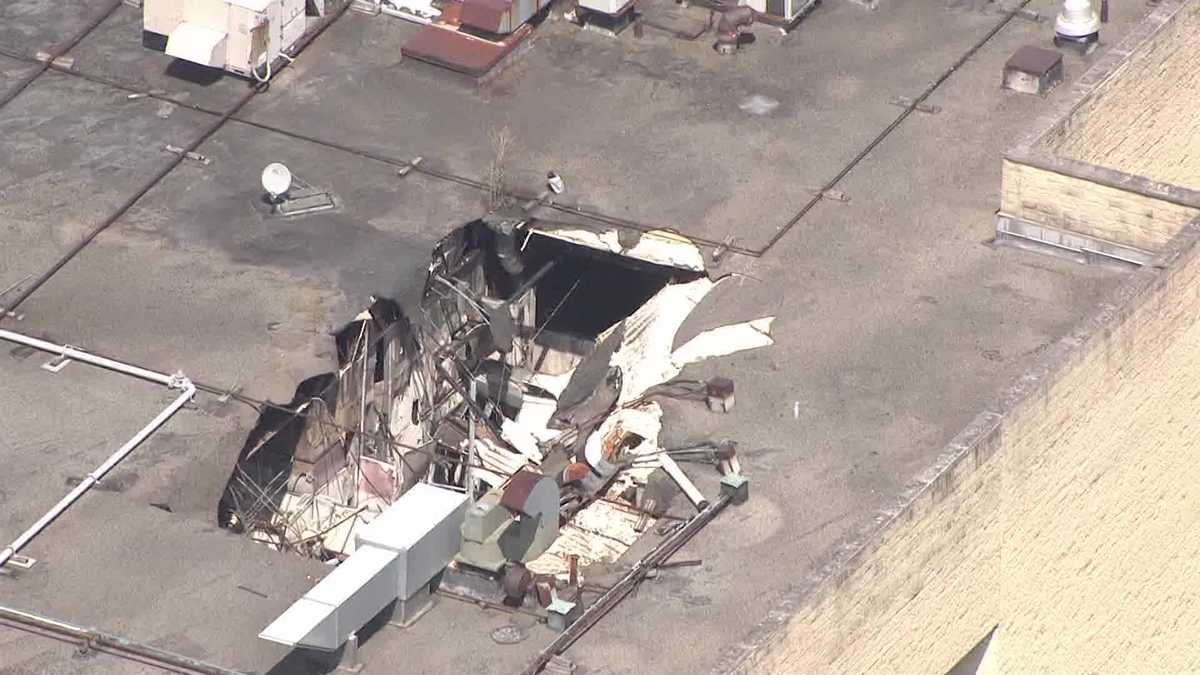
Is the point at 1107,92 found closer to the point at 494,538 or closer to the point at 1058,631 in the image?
the point at 1058,631

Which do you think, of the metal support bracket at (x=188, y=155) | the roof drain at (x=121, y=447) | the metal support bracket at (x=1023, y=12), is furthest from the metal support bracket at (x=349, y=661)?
the metal support bracket at (x=1023, y=12)

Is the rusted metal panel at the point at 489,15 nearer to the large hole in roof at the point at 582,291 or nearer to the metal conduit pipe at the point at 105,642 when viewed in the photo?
the large hole in roof at the point at 582,291

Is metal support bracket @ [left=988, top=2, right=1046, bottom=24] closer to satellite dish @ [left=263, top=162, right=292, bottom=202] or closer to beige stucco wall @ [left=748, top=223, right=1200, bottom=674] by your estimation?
beige stucco wall @ [left=748, top=223, right=1200, bottom=674]

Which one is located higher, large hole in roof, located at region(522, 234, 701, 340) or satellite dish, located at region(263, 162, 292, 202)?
satellite dish, located at region(263, 162, 292, 202)

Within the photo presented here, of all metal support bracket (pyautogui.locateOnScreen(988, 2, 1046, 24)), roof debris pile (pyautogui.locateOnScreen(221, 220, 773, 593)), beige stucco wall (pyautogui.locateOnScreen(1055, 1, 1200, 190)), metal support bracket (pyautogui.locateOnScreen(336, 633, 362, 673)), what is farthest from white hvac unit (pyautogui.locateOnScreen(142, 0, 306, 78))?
metal support bracket (pyautogui.locateOnScreen(336, 633, 362, 673))

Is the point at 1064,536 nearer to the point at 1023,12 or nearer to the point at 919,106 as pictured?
the point at 919,106
